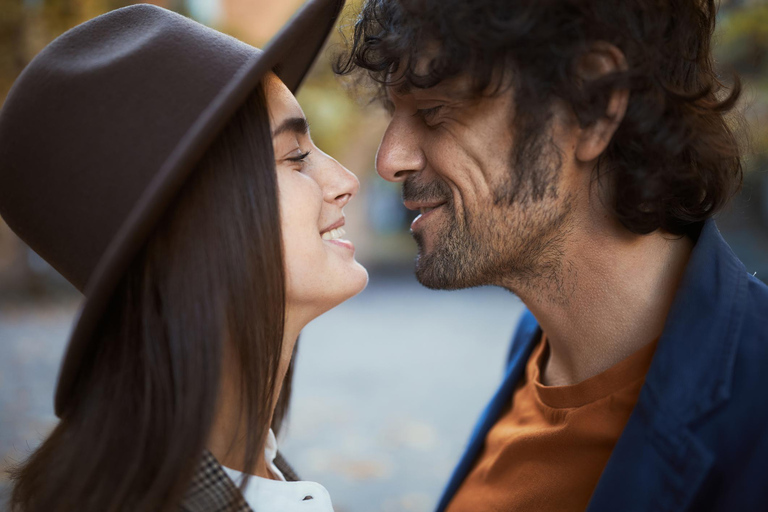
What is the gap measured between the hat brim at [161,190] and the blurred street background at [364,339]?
3.48ft

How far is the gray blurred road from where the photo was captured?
5430 millimetres

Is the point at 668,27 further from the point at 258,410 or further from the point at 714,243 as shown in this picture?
the point at 258,410

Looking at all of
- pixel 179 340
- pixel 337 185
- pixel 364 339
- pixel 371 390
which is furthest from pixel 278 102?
pixel 364 339

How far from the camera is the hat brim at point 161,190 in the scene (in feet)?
4.62

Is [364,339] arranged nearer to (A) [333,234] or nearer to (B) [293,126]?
(A) [333,234]

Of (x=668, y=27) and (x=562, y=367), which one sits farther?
(x=562, y=367)

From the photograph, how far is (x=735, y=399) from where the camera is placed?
5.30 feet

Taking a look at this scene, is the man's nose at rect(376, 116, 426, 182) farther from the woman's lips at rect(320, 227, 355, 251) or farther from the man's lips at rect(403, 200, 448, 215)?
the woman's lips at rect(320, 227, 355, 251)

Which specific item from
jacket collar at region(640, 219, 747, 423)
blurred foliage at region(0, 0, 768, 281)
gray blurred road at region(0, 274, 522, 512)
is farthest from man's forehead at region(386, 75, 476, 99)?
blurred foliage at region(0, 0, 768, 281)

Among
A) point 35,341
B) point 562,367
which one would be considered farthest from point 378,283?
point 562,367

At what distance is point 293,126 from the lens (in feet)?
6.24

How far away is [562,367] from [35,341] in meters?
8.88

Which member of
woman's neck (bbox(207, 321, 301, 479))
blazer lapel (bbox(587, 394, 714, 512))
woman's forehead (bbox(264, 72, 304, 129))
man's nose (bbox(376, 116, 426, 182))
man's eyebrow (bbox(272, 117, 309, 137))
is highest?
woman's forehead (bbox(264, 72, 304, 129))

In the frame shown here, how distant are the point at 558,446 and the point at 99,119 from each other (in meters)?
1.66
